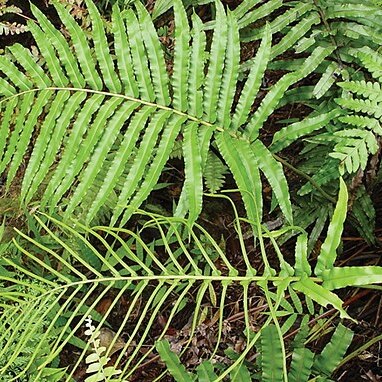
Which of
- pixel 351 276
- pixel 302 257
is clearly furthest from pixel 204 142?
pixel 351 276

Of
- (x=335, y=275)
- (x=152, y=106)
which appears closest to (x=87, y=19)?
(x=152, y=106)

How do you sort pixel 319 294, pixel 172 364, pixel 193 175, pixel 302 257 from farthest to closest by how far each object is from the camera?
pixel 172 364 → pixel 193 175 → pixel 302 257 → pixel 319 294

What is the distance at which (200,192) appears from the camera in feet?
5.43

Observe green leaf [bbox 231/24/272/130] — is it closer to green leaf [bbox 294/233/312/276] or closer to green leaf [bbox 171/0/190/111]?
green leaf [bbox 171/0/190/111]

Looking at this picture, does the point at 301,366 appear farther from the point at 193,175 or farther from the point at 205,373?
the point at 193,175

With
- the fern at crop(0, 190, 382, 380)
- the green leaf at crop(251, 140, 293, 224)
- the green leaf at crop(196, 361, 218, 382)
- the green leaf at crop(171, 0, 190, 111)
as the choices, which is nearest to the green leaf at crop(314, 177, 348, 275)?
the fern at crop(0, 190, 382, 380)

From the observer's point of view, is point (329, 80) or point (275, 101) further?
point (329, 80)

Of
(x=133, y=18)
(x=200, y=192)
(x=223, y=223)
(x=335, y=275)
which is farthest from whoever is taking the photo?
(x=223, y=223)

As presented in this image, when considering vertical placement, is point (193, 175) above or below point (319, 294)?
above

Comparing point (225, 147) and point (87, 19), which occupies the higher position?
point (87, 19)

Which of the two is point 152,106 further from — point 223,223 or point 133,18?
point 223,223

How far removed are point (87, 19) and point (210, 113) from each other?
2.72 ft

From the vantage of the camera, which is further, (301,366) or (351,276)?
(301,366)

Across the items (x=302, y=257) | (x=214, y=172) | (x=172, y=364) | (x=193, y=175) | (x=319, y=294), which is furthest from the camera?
(x=214, y=172)
